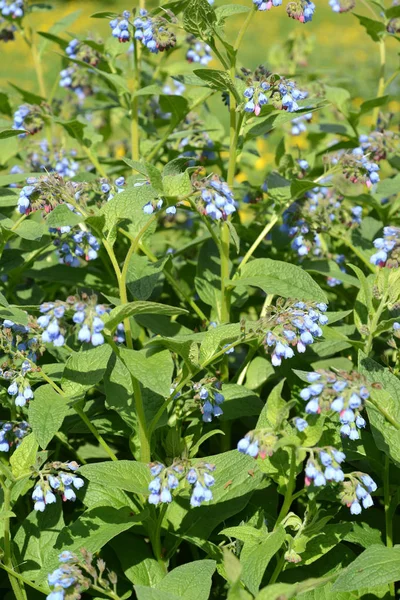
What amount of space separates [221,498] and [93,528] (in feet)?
1.29

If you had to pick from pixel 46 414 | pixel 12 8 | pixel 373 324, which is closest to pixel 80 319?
pixel 46 414

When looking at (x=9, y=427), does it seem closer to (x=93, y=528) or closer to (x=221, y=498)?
(x=93, y=528)

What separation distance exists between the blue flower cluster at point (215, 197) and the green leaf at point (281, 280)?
0.41m

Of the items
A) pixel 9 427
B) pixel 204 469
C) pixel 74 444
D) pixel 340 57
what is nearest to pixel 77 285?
pixel 74 444

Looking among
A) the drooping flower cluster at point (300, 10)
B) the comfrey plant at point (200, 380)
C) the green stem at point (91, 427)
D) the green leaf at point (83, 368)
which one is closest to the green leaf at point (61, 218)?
the comfrey plant at point (200, 380)

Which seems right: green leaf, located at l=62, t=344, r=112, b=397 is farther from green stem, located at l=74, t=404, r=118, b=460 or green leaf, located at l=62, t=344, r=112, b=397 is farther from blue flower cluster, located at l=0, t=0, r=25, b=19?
blue flower cluster, located at l=0, t=0, r=25, b=19

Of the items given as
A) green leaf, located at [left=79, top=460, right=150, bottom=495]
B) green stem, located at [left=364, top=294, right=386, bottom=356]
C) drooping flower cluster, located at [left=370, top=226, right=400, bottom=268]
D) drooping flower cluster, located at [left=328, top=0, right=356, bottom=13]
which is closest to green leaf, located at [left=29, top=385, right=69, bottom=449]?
green leaf, located at [left=79, top=460, right=150, bottom=495]

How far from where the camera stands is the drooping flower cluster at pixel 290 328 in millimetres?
2203

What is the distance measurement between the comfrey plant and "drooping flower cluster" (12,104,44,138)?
1cm

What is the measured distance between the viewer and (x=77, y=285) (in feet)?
11.1

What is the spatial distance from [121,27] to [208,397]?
161 cm

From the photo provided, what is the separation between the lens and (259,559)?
214 centimetres

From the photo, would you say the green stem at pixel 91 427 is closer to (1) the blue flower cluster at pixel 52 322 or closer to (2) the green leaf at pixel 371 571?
(1) the blue flower cluster at pixel 52 322

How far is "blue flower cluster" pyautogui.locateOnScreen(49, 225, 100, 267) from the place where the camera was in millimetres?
2816
